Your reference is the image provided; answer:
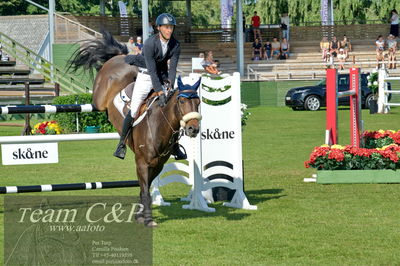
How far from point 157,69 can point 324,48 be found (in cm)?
3631

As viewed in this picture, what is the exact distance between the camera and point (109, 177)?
14.1m

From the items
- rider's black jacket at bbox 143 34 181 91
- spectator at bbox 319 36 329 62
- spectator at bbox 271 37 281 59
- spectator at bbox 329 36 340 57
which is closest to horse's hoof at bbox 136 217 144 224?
rider's black jacket at bbox 143 34 181 91

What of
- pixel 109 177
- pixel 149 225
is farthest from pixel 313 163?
pixel 149 225

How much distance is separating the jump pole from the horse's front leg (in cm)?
404

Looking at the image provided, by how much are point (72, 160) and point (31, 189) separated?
7.23 metres

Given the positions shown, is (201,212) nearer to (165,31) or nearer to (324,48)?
(165,31)

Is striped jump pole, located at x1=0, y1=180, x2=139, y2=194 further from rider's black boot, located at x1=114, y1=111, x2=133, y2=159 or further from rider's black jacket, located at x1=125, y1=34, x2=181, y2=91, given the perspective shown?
rider's black jacket, located at x1=125, y1=34, x2=181, y2=91

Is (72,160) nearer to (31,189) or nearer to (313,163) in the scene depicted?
(313,163)

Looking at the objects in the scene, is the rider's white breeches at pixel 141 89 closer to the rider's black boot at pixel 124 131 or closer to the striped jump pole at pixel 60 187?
the rider's black boot at pixel 124 131

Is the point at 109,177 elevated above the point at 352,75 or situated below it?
→ below

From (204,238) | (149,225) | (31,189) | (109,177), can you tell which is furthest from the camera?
(109,177)

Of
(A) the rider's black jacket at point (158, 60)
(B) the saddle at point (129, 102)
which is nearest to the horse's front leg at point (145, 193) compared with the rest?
(B) the saddle at point (129, 102)

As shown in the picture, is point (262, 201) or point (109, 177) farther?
point (109, 177)

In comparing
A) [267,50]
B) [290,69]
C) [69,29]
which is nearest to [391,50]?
[290,69]
